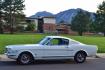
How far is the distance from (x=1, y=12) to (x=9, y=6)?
2685 mm

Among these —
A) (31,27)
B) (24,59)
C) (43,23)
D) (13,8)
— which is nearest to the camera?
(24,59)

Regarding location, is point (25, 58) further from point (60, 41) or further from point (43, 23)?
point (43, 23)

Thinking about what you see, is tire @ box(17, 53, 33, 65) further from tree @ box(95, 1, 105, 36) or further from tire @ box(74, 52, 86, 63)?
tree @ box(95, 1, 105, 36)

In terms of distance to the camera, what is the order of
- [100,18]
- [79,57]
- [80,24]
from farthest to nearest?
[100,18] < [80,24] < [79,57]

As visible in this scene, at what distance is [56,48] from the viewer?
17.8 meters

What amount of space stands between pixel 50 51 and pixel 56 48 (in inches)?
14.8

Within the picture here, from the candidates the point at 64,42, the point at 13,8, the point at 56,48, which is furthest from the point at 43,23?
the point at 56,48

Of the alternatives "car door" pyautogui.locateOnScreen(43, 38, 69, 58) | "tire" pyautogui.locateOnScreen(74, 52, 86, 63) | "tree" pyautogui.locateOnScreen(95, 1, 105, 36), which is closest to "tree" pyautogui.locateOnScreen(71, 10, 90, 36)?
"tree" pyautogui.locateOnScreen(95, 1, 105, 36)

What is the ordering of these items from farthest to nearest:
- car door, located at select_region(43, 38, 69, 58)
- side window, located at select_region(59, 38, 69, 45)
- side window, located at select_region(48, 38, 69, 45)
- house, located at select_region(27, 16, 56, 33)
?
house, located at select_region(27, 16, 56, 33) → side window, located at select_region(59, 38, 69, 45) → side window, located at select_region(48, 38, 69, 45) → car door, located at select_region(43, 38, 69, 58)

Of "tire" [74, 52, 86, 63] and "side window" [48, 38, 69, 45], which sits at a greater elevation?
Result: "side window" [48, 38, 69, 45]

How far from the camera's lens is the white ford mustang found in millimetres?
17047

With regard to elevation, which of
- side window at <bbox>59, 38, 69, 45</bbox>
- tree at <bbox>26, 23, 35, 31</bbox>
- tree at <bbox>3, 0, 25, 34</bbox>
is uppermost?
tree at <bbox>3, 0, 25, 34</bbox>

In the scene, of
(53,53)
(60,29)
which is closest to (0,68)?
(53,53)

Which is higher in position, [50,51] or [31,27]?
[50,51]
